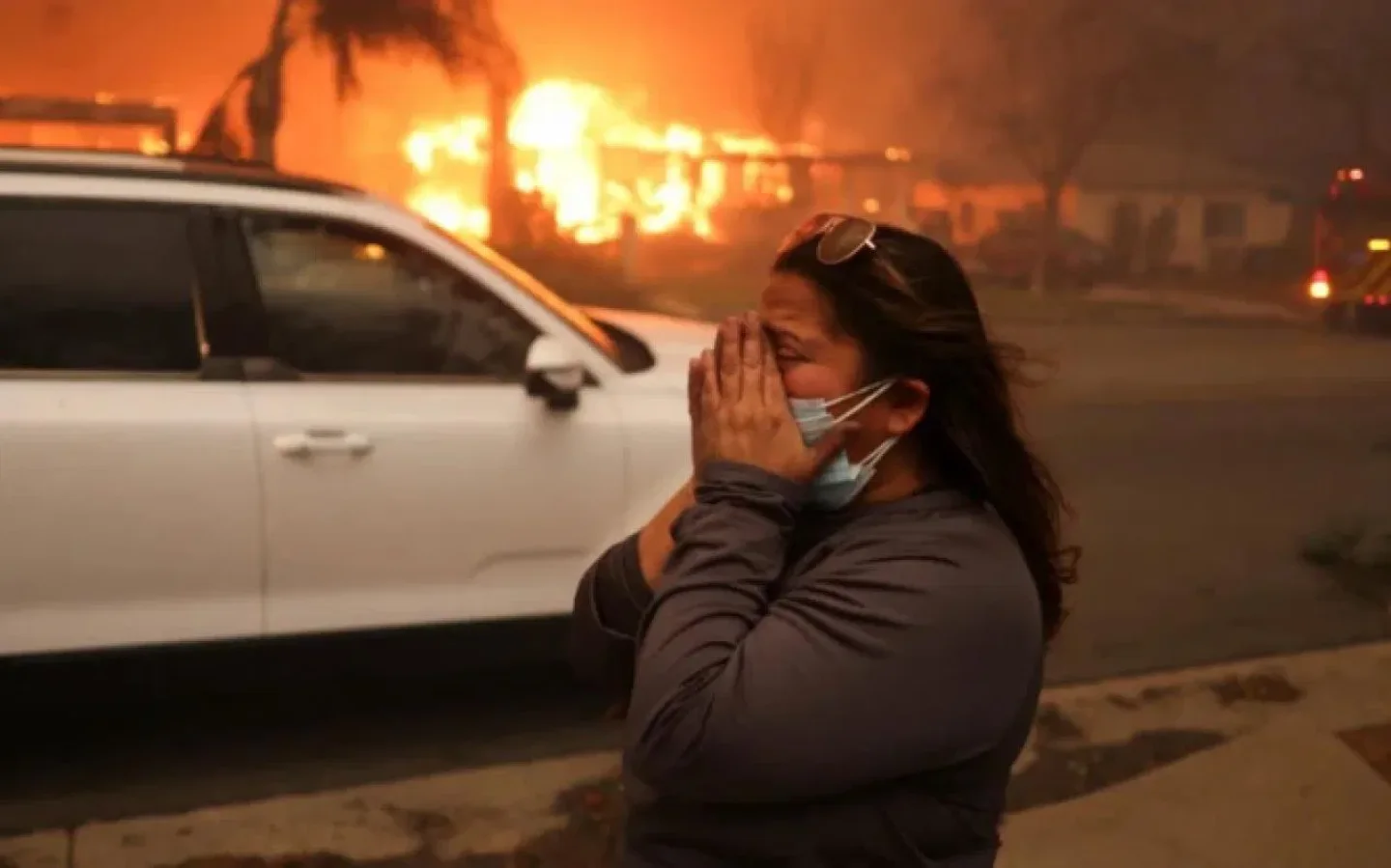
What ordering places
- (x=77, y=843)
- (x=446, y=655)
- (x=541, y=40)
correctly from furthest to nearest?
(x=541, y=40)
(x=446, y=655)
(x=77, y=843)

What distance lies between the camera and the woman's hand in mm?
1486

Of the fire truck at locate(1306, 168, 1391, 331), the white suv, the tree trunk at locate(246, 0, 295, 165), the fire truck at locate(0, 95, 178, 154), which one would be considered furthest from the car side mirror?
the fire truck at locate(1306, 168, 1391, 331)

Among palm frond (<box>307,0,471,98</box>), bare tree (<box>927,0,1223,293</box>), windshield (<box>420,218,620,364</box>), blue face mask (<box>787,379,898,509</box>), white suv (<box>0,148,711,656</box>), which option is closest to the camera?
blue face mask (<box>787,379,898,509</box>)

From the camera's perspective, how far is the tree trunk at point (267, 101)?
17.2 meters

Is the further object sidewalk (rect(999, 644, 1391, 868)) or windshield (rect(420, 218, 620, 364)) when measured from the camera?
windshield (rect(420, 218, 620, 364))

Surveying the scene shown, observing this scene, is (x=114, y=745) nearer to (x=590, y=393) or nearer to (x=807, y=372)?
(x=590, y=393)

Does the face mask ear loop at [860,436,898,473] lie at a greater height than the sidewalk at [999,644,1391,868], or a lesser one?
greater

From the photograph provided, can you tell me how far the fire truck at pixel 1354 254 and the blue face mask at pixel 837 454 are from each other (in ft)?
73.3

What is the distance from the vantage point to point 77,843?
386cm

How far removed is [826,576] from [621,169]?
3176cm

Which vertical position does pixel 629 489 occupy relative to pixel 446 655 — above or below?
above

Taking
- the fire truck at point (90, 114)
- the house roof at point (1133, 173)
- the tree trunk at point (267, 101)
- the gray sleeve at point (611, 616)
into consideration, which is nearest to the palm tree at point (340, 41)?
the tree trunk at point (267, 101)

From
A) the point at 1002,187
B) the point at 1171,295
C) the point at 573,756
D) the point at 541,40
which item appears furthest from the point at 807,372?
the point at 1002,187

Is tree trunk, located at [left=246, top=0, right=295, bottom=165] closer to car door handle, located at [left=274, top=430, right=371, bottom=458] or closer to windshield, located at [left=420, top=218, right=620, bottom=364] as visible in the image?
windshield, located at [left=420, top=218, right=620, bottom=364]
